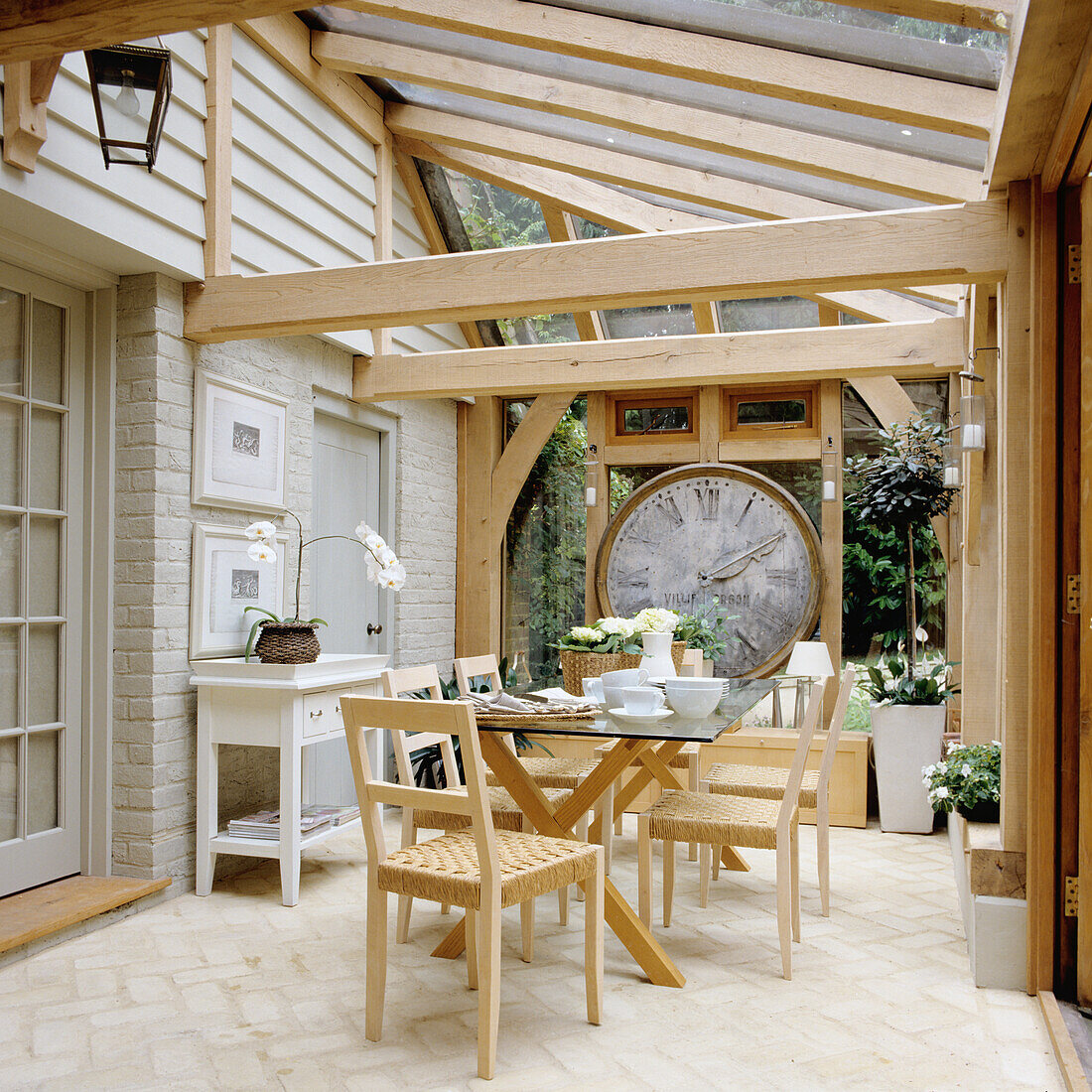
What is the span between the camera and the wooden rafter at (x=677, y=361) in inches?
166

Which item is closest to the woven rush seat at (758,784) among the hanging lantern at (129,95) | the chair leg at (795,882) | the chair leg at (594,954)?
the chair leg at (795,882)

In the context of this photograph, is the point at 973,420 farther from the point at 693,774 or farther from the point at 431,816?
the point at 431,816

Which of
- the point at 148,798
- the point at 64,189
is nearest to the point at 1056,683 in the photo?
the point at 148,798

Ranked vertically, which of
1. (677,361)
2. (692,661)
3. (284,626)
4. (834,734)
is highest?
(677,361)

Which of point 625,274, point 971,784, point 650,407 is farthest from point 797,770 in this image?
point 650,407

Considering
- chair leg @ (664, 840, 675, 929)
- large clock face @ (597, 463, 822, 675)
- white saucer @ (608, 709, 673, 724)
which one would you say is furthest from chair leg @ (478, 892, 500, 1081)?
large clock face @ (597, 463, 822, 675)

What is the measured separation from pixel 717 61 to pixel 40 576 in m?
2.80

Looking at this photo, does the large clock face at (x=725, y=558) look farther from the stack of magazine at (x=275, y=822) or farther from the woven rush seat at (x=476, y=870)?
the woven rush seat at (x=476, y=870)

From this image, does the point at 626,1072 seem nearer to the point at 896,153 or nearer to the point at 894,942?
the point at 894,942

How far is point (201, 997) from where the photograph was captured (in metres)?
2.65

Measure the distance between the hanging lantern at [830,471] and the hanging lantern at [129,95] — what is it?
12.2 ft

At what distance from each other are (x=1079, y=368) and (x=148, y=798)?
3.22 metres

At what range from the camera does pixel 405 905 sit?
3131 millimetres

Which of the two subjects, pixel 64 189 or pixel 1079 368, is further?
pixel 64 189
